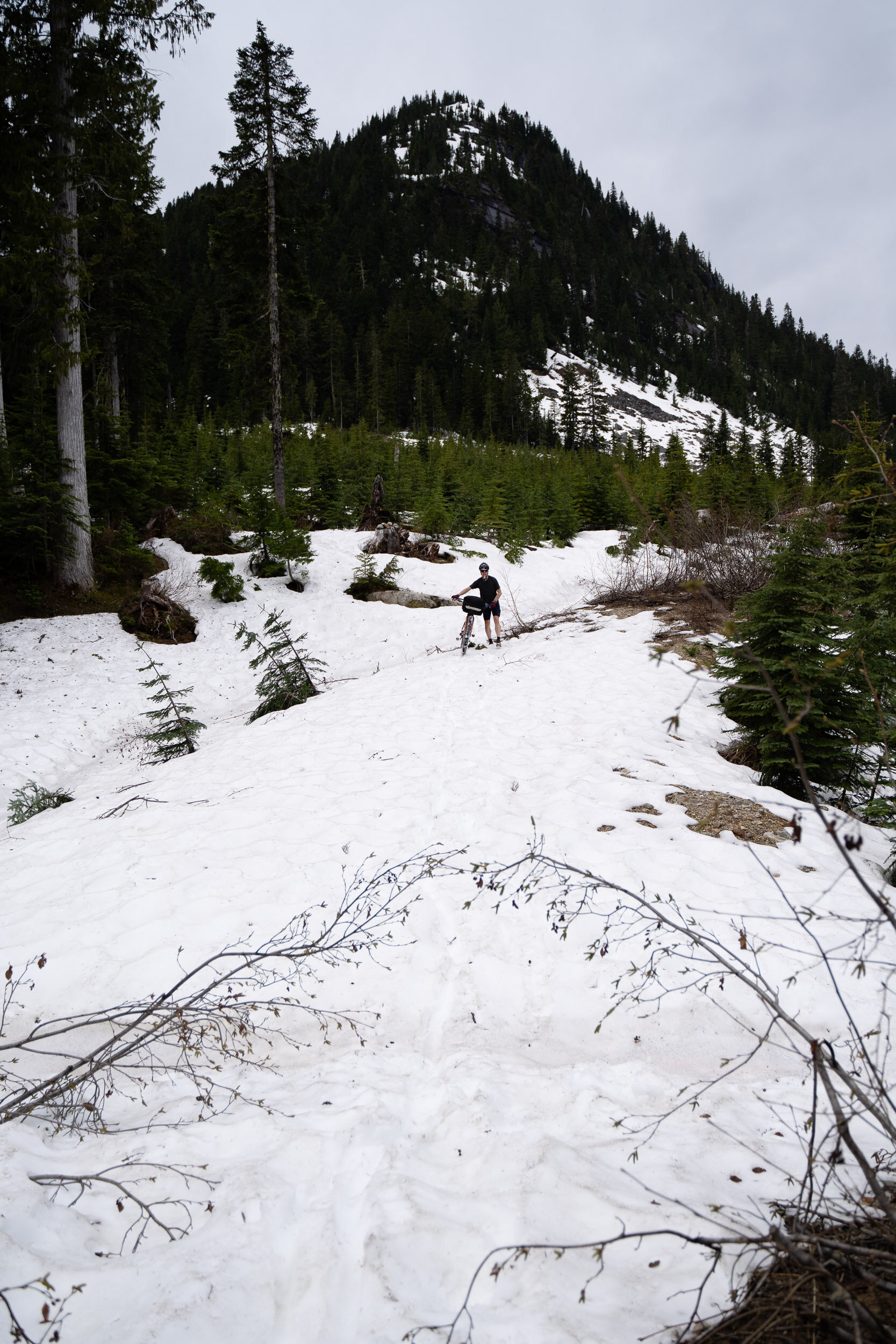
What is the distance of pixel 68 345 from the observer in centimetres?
1091

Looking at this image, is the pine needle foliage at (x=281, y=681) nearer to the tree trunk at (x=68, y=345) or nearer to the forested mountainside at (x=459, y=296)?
the tree trunk at (x=68, y=345)

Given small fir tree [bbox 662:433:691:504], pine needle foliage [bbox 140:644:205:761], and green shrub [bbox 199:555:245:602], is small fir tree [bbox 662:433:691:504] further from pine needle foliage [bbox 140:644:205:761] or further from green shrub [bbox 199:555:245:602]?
pine needle foliage [bbox 140:644:205:761]

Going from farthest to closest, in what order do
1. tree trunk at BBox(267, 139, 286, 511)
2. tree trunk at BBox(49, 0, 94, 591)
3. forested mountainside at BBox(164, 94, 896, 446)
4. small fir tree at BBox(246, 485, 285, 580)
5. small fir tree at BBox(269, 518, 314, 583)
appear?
forested mountainside at BBox(164, 94, 896, 446)
tree trunk at BBox(267, 139, 286, 511)
small fir tree at BBox(246, 485, 285, 580)
small fir tree at BBox(269, 518, 314, 583)
tree trunk at BBox(49, 0, 94, 591)

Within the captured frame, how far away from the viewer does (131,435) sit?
20812mm

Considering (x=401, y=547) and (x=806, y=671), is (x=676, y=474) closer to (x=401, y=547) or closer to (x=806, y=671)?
(x=401, y=547)

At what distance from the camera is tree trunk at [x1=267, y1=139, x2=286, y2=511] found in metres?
16.8

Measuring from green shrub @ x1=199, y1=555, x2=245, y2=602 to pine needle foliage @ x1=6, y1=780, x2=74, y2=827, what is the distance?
7.03 metres

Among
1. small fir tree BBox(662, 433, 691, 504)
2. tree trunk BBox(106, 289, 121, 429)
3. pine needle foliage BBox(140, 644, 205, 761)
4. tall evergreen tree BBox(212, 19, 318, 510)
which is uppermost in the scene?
tall evergreen tree BBox(212, 19, 318, 510)

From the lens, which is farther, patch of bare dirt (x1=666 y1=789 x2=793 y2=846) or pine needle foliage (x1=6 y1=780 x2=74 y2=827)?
pine needle foliage (x1=6 y1=780 x2=74 y2=827)

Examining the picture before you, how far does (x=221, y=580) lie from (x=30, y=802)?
24.7 ft

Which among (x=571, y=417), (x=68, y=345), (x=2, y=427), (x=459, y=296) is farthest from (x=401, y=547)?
(x=459, y=296)

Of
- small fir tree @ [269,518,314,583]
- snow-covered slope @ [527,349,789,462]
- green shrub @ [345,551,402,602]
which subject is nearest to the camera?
small fir tree @ [269,518,314,583]

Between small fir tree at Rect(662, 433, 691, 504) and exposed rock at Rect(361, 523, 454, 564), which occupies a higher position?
small fir tree at Rect(662, 433, 691, 504)

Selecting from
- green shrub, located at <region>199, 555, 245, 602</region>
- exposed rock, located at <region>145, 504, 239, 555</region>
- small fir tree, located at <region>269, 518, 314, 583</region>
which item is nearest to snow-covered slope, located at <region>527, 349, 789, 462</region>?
exposed rock, located at <region>145, 504, 239, 555</region>
